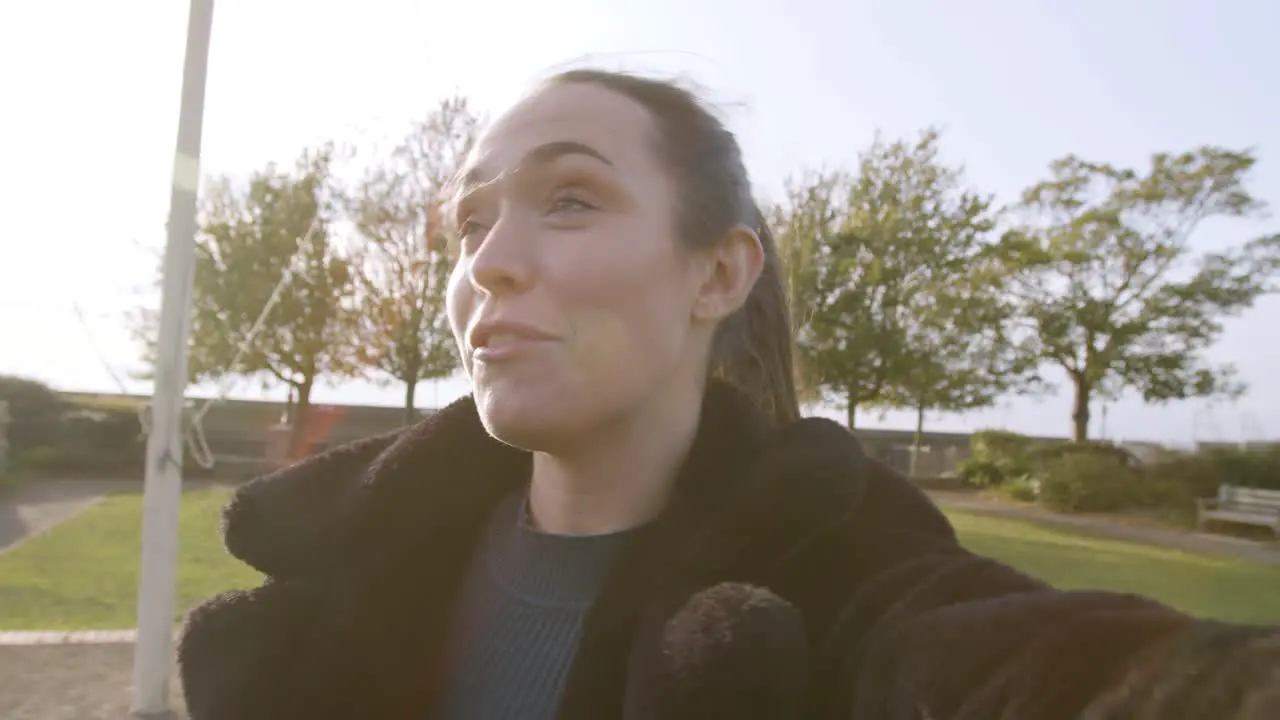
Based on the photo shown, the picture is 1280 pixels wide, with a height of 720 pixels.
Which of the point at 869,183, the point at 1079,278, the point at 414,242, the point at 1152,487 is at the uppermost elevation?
the point at 869,183

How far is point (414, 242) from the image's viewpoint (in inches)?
541

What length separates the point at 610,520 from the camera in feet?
5.06

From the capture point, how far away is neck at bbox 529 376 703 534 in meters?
1.50

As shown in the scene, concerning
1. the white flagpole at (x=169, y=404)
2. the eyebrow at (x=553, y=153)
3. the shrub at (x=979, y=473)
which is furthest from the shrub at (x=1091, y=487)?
the eyebrow at (x=553, y=153)

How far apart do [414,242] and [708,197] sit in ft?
41.5

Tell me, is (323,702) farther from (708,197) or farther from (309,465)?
(708,197)

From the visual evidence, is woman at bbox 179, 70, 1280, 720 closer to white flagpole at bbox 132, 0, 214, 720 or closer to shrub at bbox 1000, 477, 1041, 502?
white flagpole at bbox 132, 0, 214, 720

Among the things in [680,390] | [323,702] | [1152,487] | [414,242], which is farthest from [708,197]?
[1152,487]

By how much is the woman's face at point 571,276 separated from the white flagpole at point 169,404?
12.1 ft

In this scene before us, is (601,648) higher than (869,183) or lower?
lower

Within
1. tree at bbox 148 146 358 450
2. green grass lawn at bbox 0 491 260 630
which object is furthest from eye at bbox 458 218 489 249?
tree at bbox 148 146 358 450

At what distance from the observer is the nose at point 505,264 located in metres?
1.38

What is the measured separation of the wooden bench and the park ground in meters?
1.08

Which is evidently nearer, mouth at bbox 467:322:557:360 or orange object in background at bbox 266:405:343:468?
mouth at bbox 467:322:557:360
